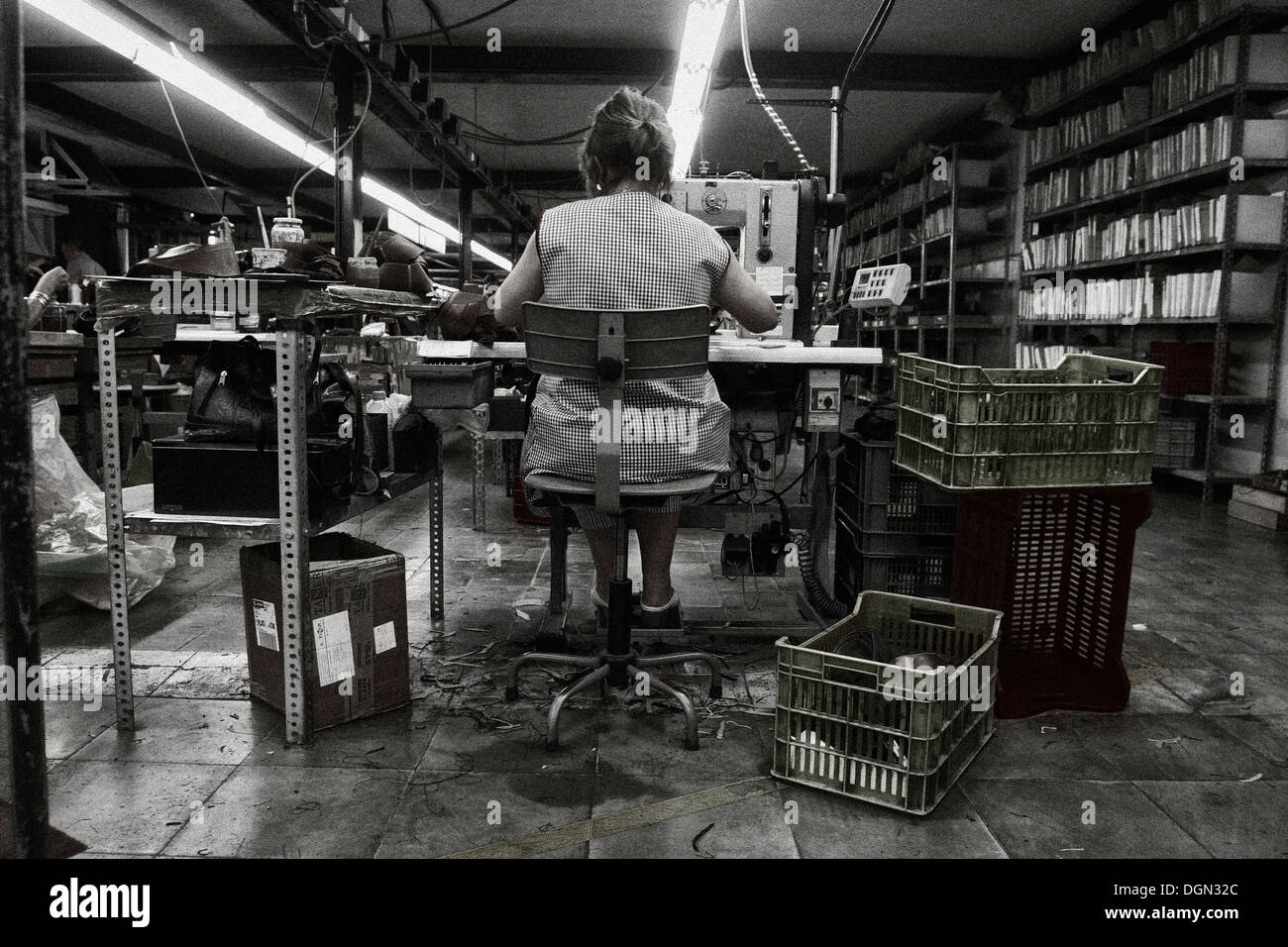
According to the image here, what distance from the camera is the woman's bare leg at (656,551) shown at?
2.33m

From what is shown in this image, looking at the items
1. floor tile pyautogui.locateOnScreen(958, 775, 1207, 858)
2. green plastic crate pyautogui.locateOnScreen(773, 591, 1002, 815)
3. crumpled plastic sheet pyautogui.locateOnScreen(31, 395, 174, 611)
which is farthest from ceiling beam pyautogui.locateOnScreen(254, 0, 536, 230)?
floor tile pyautogui.locateOnScreen(958, 775, 1207, 858)

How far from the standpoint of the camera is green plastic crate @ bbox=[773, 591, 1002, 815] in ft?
5.71

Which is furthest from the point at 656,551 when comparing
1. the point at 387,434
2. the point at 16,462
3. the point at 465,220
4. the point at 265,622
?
the point at 465,220

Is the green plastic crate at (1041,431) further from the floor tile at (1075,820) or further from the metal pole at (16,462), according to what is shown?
the metal pole at (16,462)

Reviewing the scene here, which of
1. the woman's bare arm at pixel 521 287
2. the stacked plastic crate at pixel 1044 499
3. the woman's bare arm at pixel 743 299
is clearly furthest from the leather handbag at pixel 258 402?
the stacked plastic crate at pixel 1044 499

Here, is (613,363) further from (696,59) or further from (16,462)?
(696,59)

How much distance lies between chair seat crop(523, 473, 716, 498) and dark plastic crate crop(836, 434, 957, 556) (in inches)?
32.2

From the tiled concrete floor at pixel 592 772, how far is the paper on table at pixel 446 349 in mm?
902

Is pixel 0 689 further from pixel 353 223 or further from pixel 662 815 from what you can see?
pixel 353 223

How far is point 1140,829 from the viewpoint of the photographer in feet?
5.61

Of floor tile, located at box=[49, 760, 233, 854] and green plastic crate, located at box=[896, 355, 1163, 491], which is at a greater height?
green plastic crate, located at box=[896, 355, 1163, 491]

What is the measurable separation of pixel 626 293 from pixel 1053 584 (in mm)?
1379

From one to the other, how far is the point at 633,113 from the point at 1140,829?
189 centimetres

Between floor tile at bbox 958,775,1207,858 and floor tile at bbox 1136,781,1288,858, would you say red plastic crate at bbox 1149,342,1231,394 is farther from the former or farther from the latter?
floor tile at bbox 958,775,1207,858
